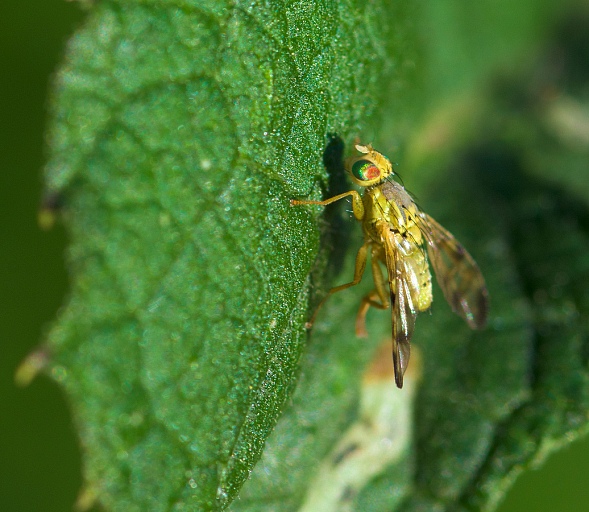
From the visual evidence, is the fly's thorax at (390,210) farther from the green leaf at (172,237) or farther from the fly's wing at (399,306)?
the green leaf at (172,237)

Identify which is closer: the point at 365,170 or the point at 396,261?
the point at 365,170

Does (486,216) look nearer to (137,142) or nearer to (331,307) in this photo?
(331,307)

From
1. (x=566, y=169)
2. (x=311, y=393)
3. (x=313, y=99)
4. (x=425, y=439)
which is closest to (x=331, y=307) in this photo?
(x=311, y=393)

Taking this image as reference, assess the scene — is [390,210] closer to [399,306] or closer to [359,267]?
[359,267]

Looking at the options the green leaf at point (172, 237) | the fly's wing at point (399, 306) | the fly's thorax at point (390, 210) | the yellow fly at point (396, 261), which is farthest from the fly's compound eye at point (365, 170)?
the green leaf at point (172, 237)

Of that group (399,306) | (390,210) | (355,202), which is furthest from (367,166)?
(399,306)

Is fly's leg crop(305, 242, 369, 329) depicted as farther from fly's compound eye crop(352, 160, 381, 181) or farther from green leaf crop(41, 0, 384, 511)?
green leaf crop(41, 0, 384, 511)
